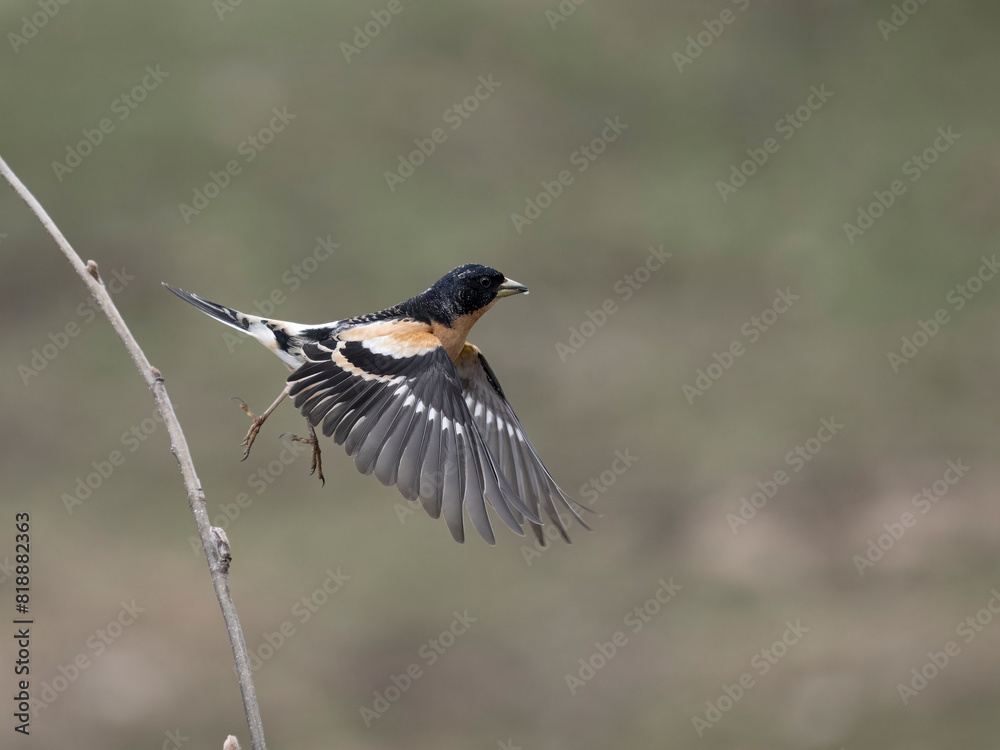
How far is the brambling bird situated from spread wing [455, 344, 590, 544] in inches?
0.8

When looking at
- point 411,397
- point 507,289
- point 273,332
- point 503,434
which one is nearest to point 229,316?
point 273,332

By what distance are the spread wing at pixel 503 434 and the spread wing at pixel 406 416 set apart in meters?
0.88

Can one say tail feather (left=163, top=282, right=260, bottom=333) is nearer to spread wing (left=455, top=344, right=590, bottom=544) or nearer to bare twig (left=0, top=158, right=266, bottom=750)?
spread wing (left=455, top=344, right=590, bottom=544)

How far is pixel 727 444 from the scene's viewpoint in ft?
48.7

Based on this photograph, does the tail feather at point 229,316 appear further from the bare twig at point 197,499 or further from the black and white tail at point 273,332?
the bare twig at point 197,499

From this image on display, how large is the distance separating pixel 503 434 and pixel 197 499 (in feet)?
9.98

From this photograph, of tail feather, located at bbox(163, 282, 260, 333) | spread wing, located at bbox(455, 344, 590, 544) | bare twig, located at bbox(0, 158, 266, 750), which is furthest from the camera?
spread wing, located at bbox(455, 344, 590, 544)

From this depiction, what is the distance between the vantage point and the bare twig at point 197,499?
2.74 m

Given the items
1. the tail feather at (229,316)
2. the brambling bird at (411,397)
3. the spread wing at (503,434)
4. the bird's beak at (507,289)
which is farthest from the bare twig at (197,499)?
the spread wing at (503,434)

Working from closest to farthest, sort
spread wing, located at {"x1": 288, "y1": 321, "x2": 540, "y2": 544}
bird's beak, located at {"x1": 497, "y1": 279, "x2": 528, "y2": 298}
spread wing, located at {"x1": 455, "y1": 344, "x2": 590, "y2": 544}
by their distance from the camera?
spread wing, located at {"x1": 288, "y1": 321, "x2": 540, "y2": 544} < bird's beak, located at {"x1": 497, "y1": 279, "x2": 528, "y2": 298} < spread wing, located at {"x1": 455, "y1": 344, "x2": 590, "y2": 544}

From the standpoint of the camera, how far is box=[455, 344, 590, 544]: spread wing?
570 cm

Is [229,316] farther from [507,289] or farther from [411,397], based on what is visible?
[507,289]

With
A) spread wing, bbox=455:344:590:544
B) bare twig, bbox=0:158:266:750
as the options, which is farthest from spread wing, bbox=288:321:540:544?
bare twig, bbox=0:158:266:750

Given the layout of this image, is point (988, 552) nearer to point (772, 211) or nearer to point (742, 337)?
point (742, 337)
